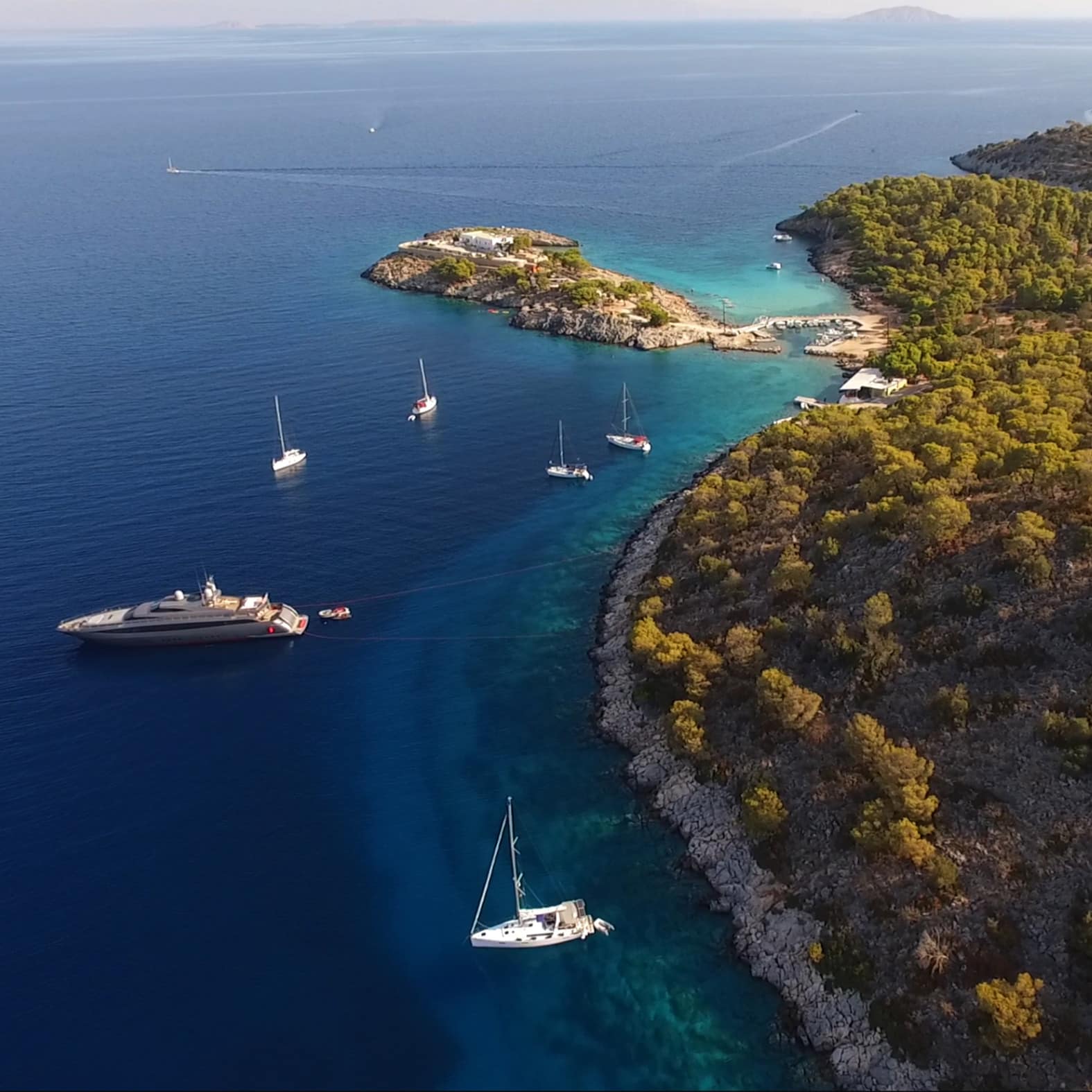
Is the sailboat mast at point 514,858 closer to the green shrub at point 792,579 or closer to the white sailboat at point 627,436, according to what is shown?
the green shrub at point 792,579

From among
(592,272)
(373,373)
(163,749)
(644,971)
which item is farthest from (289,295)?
(644,971)

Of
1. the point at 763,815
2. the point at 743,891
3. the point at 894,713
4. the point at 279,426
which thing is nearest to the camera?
the point at 743,891

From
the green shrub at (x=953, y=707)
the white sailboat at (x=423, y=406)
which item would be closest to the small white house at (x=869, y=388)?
the white sailboat at (x=423, y=406)

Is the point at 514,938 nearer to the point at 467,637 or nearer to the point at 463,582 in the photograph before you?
the point at 467,637

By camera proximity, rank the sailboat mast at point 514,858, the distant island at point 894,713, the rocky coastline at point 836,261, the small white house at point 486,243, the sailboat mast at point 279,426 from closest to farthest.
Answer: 1. the distant island at point 894,713
2. the sailboat mast at point 514,858
3. the sailboat mast at point 279,426
4. the rocky coastline at point 836,261
5. the small white house at point 486,243

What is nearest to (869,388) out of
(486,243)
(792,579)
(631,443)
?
(631,443)

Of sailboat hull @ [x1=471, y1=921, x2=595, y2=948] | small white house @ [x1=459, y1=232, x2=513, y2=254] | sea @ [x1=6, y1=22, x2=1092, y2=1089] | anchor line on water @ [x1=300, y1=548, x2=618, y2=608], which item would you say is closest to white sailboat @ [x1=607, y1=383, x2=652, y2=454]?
sea @ [x1=6, y1=22, x2=1092, y2=1089]
